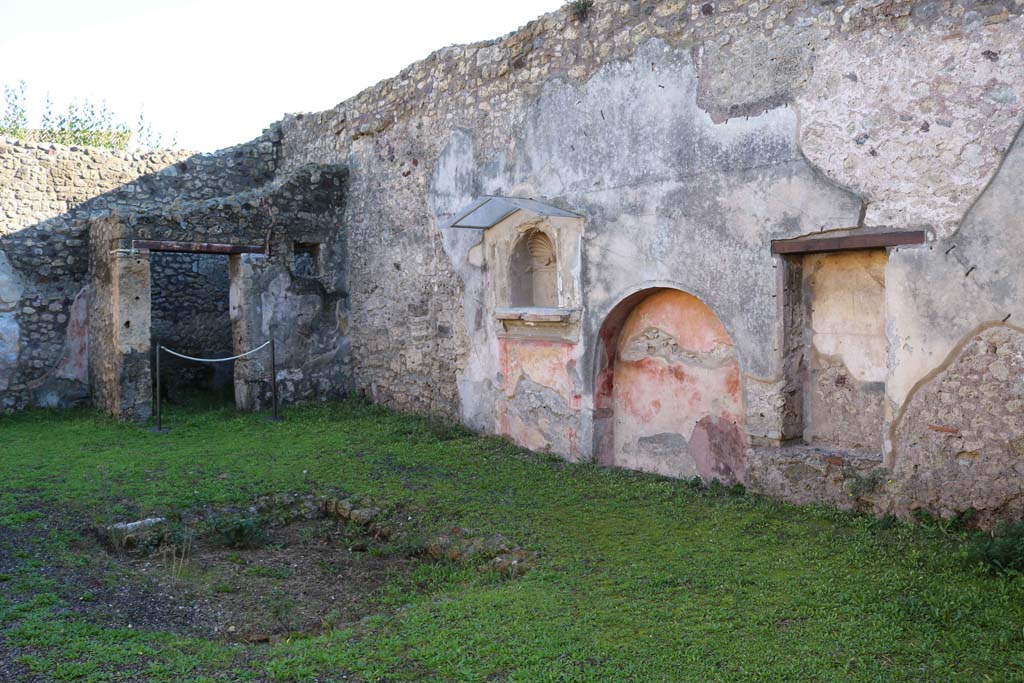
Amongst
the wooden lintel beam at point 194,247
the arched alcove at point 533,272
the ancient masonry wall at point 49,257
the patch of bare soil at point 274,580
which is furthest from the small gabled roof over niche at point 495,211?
the ancient masonry wall at point 49,257

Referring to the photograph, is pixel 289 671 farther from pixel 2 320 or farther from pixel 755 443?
pixel 2 320

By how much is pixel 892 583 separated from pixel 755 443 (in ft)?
6.41

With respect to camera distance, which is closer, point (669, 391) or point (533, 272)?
point (669, 391)

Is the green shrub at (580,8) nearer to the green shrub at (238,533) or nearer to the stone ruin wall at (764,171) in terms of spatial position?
the stone ruin wall at (764,171)

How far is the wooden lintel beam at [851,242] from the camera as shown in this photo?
519 cm

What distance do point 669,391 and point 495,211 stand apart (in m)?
2.34

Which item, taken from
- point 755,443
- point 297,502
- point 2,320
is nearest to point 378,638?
point 297,502

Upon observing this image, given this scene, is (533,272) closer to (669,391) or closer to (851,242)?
(669,391)

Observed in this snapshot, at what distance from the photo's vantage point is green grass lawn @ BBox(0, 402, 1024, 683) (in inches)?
138

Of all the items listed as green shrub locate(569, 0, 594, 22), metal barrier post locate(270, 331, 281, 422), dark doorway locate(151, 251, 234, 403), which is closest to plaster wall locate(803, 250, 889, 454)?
green shrub locate(569, 0, 594, 22)

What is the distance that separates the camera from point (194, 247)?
9953 mm

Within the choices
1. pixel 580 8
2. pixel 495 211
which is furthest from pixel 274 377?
pixel 580 8

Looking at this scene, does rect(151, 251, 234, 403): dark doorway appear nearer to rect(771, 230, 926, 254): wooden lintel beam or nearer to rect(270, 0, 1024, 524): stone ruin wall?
rect(270, 0, 1024, 524): stone ruin wall

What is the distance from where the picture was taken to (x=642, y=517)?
570 centimetres
